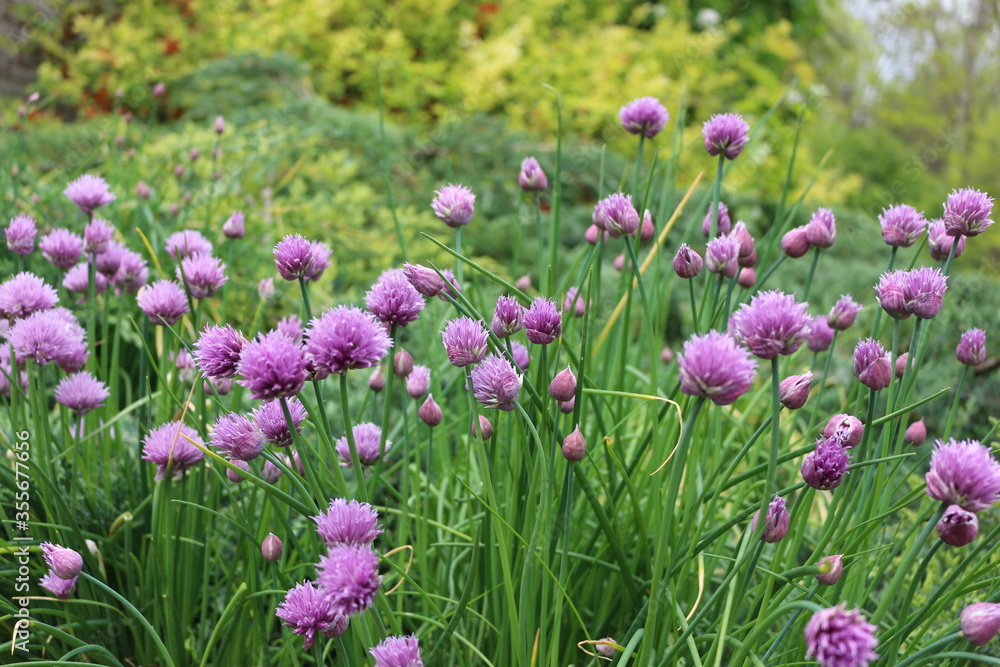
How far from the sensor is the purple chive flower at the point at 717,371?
2.21 feet

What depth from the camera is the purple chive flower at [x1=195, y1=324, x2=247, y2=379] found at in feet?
2.79

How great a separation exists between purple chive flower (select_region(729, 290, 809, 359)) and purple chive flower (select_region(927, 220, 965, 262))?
2.02ft

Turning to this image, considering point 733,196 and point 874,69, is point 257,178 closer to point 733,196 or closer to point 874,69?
point 733,196

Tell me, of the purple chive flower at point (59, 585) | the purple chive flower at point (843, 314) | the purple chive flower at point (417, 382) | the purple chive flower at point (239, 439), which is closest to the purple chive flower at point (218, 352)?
the purple chive flower at point (239, 439)

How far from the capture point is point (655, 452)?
4.14ft

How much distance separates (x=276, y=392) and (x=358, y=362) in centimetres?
9

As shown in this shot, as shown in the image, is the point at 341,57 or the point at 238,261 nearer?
the point at 238,261

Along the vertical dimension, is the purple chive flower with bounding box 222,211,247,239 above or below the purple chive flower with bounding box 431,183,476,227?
below

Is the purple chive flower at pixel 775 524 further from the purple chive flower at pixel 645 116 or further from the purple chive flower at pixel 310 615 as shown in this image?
the purple chive flower at pixel 645 116

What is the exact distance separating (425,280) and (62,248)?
92 centimetres

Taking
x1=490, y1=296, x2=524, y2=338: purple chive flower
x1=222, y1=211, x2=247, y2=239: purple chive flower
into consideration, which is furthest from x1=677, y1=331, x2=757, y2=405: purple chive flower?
x1=222, y1=211, x2=247, y2=239: purple chive flower

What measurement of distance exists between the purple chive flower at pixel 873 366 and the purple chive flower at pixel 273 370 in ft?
2.34

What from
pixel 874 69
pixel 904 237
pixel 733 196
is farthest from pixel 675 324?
pixel 874 69

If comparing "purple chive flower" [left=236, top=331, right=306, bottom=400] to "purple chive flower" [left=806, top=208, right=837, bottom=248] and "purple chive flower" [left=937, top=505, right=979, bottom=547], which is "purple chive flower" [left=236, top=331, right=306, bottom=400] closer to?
"purple chive flower" [left=937, top=505, right=979, bottom=547]
